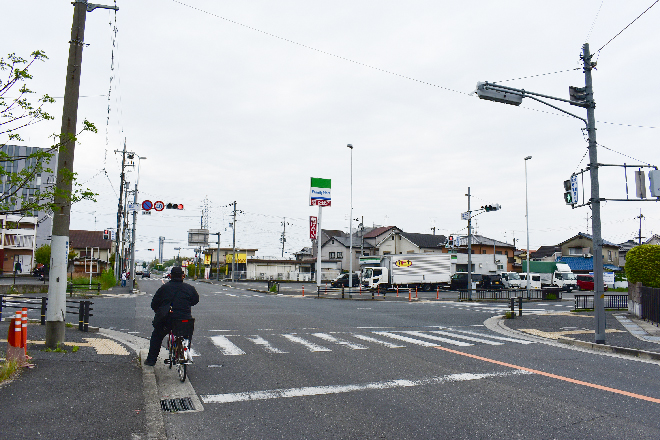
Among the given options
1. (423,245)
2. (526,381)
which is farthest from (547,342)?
(423,245)

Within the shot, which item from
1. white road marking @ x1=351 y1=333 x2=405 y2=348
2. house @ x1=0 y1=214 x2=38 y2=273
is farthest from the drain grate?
house @ x1=0 y1=214 x2=38 y2=273

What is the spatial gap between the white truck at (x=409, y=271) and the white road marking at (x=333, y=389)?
131 ft

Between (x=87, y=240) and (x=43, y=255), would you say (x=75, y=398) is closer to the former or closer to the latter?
(x=43, y=255)

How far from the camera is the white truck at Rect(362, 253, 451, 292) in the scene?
48750 mm

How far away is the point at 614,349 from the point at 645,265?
1086 centimetres

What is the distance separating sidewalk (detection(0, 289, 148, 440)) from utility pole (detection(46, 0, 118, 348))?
0.72 m

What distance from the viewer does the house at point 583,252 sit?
244ft

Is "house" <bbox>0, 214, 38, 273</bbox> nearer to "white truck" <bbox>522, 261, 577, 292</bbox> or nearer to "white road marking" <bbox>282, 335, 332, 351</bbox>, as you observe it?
"white road marking" <bbox>282, 335, 332, 351</bbox>

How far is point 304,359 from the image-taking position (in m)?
10.0

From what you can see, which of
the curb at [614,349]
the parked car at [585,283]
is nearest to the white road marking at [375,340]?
the curb at [614,349]

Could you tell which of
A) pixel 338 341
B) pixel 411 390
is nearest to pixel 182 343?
pixel 411 390

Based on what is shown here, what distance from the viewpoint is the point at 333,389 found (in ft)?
24.0

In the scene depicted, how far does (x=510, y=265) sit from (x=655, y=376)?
274 ft

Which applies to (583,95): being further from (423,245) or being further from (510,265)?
(510,265)
